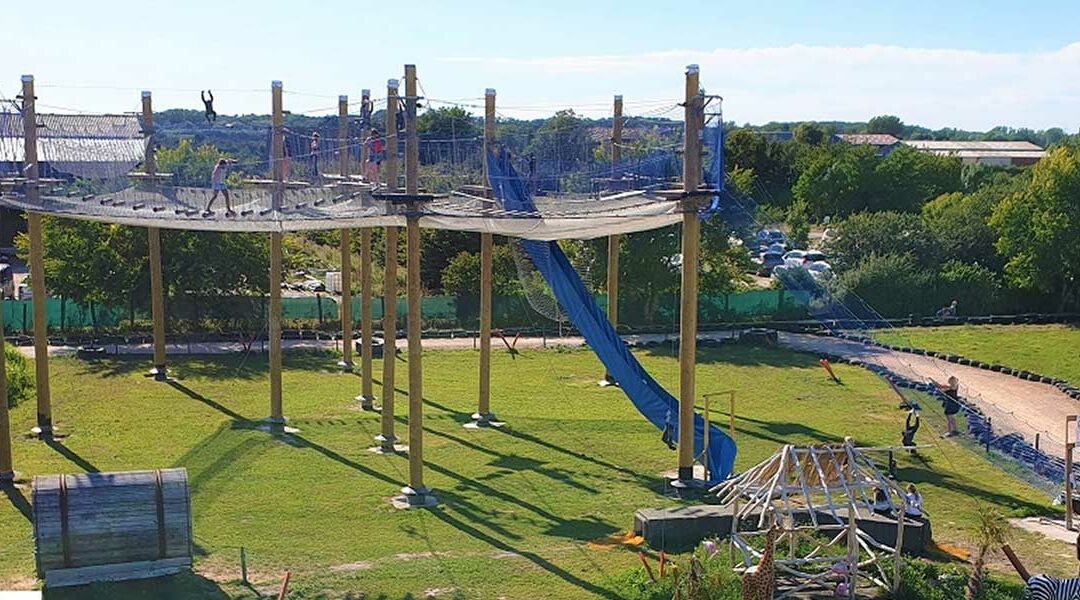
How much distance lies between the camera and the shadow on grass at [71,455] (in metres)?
21.0

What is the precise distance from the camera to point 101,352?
31781 mm

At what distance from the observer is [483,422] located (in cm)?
2523

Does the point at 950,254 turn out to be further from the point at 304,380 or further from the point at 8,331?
the point at 8,331

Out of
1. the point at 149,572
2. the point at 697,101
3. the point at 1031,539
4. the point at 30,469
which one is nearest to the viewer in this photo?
the point at 149,572

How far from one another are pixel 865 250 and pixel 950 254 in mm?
3151

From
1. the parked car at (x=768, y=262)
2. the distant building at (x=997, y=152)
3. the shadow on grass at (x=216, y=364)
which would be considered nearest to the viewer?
the shadow on grass at (x=216, y=364)

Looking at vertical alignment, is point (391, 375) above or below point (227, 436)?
above

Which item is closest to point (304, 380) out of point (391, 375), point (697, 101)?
point (391, 375)

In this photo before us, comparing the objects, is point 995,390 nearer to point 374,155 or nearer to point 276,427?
point 374,155

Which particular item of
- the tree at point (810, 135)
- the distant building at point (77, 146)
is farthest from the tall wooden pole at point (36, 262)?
the tree at point (810, 135)

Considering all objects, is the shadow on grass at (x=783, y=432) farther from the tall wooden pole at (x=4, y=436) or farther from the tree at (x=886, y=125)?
the tree at (x=886, y=125)

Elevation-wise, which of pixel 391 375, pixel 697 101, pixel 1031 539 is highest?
pixel 697 101

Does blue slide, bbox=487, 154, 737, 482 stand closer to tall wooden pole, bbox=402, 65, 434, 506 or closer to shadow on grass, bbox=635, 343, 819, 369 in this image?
tall wooden pole, bbox=402, 65, 434, 506

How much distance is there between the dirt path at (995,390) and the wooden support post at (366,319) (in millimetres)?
13530
